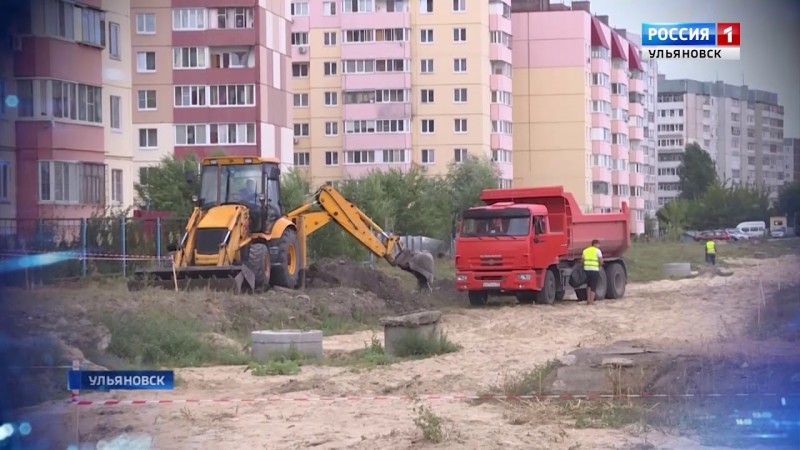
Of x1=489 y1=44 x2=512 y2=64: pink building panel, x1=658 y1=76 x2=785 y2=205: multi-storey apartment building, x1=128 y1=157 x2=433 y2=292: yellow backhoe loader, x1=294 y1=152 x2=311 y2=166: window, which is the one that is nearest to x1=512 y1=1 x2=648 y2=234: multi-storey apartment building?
x1=489 y1=44 x2=512 y2=64: pink building panel

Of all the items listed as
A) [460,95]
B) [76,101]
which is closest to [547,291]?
[460,95]

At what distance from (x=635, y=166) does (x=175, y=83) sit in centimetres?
1302

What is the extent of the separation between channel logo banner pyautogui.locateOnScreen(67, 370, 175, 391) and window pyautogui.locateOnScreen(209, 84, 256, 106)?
21642 mm

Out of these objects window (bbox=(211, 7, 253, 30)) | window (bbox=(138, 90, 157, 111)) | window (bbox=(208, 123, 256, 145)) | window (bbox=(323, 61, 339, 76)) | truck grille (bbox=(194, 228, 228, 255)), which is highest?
window (bbox=(323, 61, 339, 76))

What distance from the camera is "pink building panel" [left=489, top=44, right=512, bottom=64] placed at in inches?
1061

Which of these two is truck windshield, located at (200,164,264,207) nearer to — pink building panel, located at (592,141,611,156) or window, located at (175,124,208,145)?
→ pink building panel, located at (592,141,611,156)

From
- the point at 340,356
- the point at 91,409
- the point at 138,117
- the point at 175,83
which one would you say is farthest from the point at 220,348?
the point at 175,83

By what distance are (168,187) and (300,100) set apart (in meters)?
23.3

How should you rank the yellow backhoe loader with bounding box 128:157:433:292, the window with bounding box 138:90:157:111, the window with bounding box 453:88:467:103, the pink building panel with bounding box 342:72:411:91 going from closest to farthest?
the yellow backhoe loader with bounding box 128:157:433:292, the window with bounding box 138:90:157:111, the window with bounding box 453:88:467:103, the pink building panel with bounding box 342:72:411:91

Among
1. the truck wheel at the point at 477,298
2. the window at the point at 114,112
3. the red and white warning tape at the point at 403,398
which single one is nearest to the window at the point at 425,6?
the truck wheel at the point at 477,298

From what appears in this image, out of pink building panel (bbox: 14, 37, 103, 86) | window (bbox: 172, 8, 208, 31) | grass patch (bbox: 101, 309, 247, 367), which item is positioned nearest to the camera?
pink building panel (bbox: 14, 37, 103, 86)

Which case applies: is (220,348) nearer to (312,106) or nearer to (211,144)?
(211,144)

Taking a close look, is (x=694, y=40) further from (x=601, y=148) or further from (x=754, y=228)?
(x=601, y=148)

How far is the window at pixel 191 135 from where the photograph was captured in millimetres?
34531
